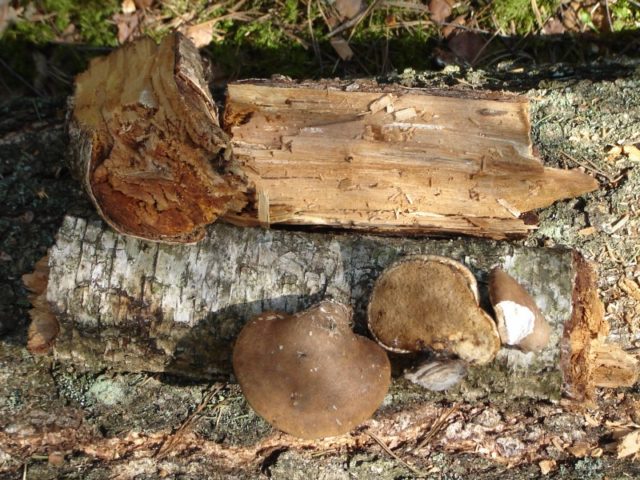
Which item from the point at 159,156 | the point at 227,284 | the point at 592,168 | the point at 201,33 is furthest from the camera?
the point at 201,33

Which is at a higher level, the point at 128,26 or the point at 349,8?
the point at 349,8

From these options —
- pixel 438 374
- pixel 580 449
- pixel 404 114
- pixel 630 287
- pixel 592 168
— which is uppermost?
pixel 404 114

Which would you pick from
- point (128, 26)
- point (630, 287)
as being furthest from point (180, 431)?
point (128, 26)

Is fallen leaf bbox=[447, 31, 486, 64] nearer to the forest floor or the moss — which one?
the moss

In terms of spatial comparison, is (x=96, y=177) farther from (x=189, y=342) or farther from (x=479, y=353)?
(x=479, y=353)

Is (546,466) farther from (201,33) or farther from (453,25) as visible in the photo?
(201,33)

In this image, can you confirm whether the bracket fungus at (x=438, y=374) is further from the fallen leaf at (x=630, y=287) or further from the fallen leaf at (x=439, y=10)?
the fallen leaf at (x=439, y=10)

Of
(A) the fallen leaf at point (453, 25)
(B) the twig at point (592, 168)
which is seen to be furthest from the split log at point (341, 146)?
(A) the fallen leaf at point (453, 25)
